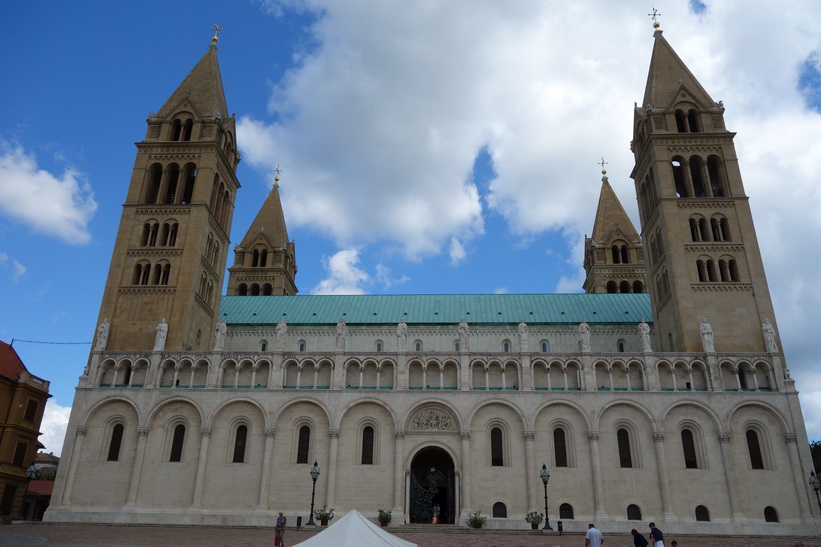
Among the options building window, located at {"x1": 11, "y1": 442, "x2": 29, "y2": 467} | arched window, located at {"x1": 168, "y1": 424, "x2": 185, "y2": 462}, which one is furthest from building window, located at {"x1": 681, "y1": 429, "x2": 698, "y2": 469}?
building window, located at {"x1": 11, "y1": 442, "x2": 29, "y2": 467}

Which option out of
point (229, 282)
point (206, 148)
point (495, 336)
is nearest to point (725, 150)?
point (495, 336)

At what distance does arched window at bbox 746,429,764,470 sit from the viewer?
39.9 metres

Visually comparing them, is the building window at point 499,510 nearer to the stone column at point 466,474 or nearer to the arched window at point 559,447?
the stone column at point 466,474

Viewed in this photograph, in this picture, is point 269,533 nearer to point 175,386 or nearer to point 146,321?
point 175,386

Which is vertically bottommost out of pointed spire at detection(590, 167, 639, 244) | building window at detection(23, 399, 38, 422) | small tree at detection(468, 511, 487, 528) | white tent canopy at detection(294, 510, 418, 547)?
white tent canopy at detection(294, 510, 418, 547)

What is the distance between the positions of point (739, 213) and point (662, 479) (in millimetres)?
21611

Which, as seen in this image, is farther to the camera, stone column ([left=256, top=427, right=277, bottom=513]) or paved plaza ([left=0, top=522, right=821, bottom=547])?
stone column ([left=256, top=427, right=277, bottom=513])

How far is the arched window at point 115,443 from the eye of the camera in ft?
138

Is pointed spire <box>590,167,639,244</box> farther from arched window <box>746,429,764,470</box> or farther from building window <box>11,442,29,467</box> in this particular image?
building window <box>11,442,29,467</box>

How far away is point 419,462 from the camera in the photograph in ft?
143

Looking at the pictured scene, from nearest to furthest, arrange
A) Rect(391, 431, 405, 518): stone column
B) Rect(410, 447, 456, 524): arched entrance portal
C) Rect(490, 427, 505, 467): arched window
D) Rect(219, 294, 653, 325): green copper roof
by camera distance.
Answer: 1. Rect(391, 431, 405, 518): stone column
2. Rect(410, 447, 456, 524): arched entrance portal
3. Rect(490, 427, 505, 467): arched window
4. Rect(219, 294, 653, 325): green copper roof

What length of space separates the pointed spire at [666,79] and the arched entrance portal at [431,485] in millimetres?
33879

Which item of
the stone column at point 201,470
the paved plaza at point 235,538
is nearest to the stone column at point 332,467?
the paved plaza at point 235,538

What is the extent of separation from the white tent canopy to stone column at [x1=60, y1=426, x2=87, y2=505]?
106 ft
